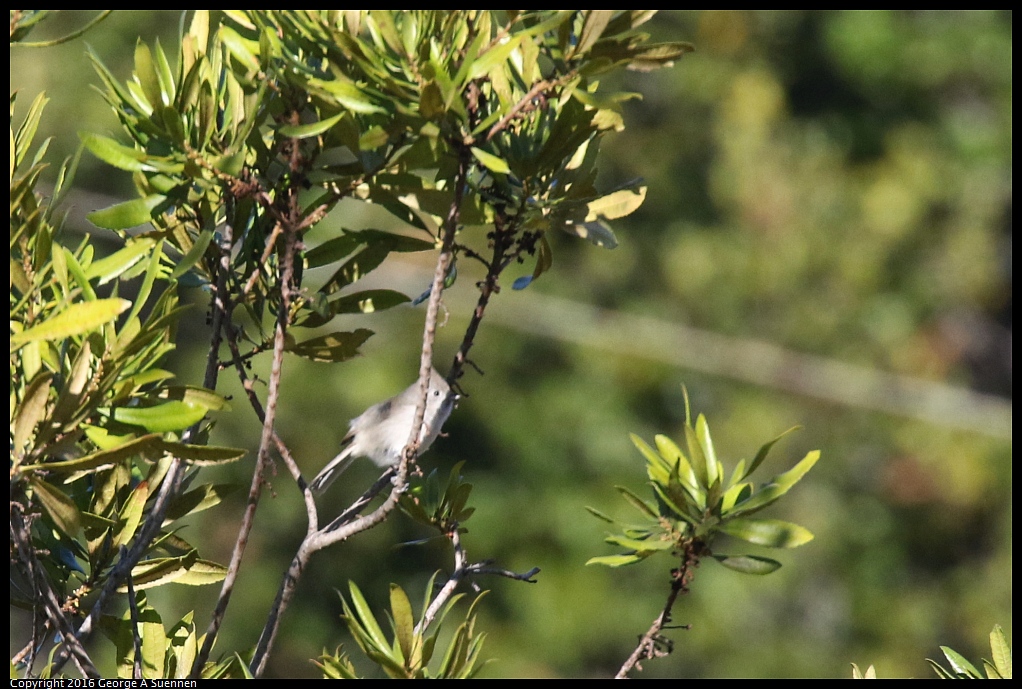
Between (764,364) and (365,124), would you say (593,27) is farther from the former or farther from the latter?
(764,364)

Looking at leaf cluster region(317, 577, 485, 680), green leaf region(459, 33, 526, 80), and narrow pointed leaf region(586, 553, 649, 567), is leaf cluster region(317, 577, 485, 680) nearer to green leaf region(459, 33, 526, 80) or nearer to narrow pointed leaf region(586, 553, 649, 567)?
narrow pointed leaf region(586, 553, 649, 567)

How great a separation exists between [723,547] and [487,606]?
1.80 m

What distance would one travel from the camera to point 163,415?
4.17ft

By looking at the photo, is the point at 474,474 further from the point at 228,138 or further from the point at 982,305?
the point at 228,138

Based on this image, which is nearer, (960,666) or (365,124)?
(365,124)

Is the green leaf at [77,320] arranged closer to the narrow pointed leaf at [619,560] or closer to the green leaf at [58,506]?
the green leaf at [58,506]

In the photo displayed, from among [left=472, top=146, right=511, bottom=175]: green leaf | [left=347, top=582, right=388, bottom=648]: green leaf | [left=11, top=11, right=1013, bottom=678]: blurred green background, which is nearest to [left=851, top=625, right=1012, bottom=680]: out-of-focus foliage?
[left=347, top=582, right=388, bottom=648]: green leaf

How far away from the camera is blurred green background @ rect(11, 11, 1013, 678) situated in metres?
7.18

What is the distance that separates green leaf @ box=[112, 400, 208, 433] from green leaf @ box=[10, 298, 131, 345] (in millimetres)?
124

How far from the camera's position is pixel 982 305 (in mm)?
9664

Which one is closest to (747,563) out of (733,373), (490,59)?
(490,59)

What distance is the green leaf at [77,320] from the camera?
1.18 metres

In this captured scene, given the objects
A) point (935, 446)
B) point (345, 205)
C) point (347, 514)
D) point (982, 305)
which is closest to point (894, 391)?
point (935, 446)

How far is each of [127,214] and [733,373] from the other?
7.34 metres
